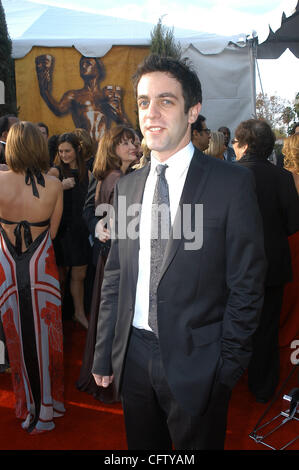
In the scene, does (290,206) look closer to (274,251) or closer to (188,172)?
(274,251)

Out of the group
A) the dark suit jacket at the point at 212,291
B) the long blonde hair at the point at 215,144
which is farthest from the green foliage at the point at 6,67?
the dark suit jacket at the point at 212,291

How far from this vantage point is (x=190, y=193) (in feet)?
4.96

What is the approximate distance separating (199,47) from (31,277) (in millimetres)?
6350

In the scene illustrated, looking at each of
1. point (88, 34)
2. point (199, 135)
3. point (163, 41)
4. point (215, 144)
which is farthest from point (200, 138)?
point (88, 34)

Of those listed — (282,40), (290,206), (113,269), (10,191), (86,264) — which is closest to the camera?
(113,269)

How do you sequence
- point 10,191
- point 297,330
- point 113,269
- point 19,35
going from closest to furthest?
point 113,269, point 10,191, point 297,330, point 19,35

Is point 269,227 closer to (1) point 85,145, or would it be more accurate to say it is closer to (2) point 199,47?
(1) point 85,145

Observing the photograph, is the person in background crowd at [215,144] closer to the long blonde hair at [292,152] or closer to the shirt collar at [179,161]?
the long blonde hair at [292,152]

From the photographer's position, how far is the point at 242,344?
1462mm

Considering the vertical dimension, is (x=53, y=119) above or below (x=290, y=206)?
above

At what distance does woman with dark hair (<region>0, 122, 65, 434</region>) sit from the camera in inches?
107

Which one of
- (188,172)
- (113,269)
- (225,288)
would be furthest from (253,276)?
(113,269)

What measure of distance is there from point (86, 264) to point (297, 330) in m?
2.11

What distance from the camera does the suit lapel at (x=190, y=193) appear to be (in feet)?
4.84
